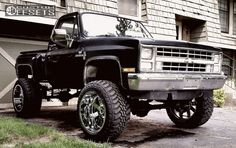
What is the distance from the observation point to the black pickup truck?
4957 mm

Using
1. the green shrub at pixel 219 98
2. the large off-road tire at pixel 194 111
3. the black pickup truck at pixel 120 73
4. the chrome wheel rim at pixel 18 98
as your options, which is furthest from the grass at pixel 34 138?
the green shrub at pixel 219 98

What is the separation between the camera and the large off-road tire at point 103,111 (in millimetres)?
4930

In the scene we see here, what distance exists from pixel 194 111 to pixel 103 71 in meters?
2.04

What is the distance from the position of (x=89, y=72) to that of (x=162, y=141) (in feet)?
5.35

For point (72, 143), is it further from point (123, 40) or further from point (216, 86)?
point (216, 86)

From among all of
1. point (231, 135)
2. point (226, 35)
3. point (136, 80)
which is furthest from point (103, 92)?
point (226, 35)

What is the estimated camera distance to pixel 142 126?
683cm

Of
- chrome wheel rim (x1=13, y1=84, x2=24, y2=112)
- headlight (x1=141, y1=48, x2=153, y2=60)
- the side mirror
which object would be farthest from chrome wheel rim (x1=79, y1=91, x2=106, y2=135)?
chrome wheel rim (x1=13, y1=84, x2=24, y2=112)

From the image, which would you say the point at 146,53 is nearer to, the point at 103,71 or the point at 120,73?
the point at 120,73

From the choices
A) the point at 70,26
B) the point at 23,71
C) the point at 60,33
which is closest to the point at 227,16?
the point at 23,71

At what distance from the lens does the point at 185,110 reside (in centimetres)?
674

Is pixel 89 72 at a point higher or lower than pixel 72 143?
higher

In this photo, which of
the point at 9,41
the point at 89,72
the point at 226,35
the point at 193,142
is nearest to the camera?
the point at 193,142

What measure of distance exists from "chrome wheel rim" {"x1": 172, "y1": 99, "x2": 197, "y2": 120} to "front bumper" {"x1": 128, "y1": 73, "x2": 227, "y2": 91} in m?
0.85
